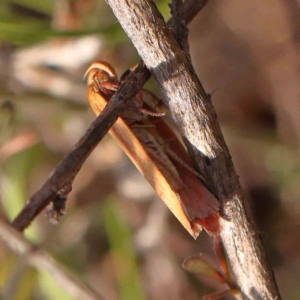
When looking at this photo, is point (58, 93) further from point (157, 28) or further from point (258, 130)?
Result: point (157, 28)

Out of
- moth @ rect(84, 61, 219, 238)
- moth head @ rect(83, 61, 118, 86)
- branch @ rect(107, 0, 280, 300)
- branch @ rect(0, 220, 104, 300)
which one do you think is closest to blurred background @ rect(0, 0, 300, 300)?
branch @ rect(0, 220, 104, 300)

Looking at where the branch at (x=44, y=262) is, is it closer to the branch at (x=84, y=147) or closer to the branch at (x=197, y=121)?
the branch at (x=84, y=147)

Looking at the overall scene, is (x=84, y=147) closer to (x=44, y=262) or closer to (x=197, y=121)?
(x=197, y=121)

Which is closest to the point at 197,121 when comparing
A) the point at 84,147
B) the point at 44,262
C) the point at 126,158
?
the point at 84,147

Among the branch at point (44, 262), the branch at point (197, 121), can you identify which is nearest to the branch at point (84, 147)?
the branch at point (197, 121)

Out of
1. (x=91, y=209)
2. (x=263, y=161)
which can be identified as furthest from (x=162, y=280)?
(x=263, y=161)

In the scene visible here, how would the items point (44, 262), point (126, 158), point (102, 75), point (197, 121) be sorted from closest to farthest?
point (197, 121), point (102, 75), point (44, 262), point (126, 158)

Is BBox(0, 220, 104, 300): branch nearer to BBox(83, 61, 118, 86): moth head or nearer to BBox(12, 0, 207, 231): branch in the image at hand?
BBox(12, 0, 207, 231): branch
